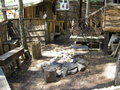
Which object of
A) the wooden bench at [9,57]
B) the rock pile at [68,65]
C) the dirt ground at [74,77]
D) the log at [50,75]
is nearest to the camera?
the dirt ground at [74,77]

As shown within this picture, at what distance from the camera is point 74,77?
812 centimetres

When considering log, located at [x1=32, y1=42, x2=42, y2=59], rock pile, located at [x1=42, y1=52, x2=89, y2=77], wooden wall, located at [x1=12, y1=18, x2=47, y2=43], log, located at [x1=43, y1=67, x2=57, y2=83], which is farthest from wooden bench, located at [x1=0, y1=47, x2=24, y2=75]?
wooden wall, located at [x1=12, y1=18, x2=47, y2=43]

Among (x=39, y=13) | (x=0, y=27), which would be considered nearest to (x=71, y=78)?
(x=0, y=27)

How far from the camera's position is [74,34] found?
1276cm

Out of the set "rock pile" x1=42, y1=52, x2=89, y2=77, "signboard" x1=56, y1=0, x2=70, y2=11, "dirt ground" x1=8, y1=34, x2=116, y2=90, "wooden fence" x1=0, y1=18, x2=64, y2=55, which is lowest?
"dirt ground" x1=8, y1=34, x2=116, y2=90

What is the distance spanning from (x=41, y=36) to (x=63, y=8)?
913 centimetres

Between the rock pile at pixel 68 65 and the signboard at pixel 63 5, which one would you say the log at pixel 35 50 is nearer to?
the rock pile at pixel 68 65

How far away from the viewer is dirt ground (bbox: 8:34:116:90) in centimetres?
735

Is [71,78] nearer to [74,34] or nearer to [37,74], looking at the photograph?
[37,74]

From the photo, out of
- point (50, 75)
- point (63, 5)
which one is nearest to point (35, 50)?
point (50, 75)

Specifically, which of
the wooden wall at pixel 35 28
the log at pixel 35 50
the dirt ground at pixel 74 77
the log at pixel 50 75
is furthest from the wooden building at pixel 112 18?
the wooden wall at pixel 35 28

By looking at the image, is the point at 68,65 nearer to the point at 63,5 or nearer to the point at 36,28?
the point at 36,28

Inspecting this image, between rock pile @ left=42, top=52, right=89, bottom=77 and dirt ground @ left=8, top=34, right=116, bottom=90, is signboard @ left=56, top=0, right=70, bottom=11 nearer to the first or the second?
dirt ground @ left=8, top=34, right=116, bottom=90

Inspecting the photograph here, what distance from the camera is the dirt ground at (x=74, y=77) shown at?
7.35 m
